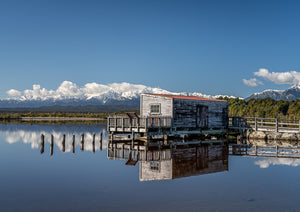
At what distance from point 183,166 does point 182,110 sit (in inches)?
651

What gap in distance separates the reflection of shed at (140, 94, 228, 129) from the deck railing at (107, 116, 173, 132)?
4.01ft

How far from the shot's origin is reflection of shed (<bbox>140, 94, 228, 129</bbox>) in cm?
3788

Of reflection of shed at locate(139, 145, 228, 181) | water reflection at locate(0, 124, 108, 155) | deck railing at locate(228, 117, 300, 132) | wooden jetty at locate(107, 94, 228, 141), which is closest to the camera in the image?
reflection of shed at locate(139, 145, 228, 181)

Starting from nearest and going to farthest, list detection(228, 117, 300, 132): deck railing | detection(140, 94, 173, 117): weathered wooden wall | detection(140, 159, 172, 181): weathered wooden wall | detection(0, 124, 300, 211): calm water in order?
detection(0, 124, 300, 211): calm water → detection(140, 159, 172, 181): weathered wooden wall → detection(140, 94, 173, 117): weathered wooden wall → detection(228, 117, 300, 132): deck railing

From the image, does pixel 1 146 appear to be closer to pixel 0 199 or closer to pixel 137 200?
pixel 0 199

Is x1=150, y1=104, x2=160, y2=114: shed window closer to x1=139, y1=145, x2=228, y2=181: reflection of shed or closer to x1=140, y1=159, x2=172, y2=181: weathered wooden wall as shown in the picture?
x1=139, y1=145, x2=228, y2=181: reflection of shed

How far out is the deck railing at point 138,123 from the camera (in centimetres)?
3491

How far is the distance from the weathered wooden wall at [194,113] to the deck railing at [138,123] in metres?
1.62

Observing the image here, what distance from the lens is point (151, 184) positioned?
58.5ft

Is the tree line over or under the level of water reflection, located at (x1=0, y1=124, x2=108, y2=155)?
over

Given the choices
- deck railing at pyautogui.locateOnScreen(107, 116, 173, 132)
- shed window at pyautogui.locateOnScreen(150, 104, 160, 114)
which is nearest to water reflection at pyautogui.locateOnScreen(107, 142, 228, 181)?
deck railing at pyautogui.locateOnScreen(107, 116, 173, 132)

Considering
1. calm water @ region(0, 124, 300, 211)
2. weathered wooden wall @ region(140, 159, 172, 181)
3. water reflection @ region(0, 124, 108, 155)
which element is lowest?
water reflection @ region(0, 124, 108, 155)

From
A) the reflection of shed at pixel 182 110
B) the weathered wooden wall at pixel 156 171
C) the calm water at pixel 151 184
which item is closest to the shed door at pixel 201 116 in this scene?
the reflection of shed at pixel 182 110

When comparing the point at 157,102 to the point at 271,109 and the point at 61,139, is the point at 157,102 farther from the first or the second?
the point at 271,109
